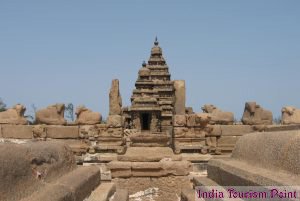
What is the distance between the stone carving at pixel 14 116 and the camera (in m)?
13.9

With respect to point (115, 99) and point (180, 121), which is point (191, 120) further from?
point (115, 99)

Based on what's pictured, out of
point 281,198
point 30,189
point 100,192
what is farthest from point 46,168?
point 281,198

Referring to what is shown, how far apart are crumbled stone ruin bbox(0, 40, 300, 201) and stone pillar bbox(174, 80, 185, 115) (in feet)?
0.12

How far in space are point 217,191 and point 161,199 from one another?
4666mm

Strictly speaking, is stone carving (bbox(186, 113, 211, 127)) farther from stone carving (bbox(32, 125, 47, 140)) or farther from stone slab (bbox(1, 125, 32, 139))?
stone slab (bbox(1, 125, 32, 139))

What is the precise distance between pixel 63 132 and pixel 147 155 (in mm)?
5478

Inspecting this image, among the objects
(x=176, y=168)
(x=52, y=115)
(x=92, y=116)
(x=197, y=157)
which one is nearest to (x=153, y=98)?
(x=92, y=116)

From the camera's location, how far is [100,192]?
4441 millimetres

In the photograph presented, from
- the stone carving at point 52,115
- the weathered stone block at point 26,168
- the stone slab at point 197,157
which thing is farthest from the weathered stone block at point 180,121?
the weathered stone block at point 26,168

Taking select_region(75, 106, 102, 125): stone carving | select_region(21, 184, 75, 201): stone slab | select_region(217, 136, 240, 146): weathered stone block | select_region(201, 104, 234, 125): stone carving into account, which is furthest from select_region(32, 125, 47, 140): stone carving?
select_region(21, 184, 75, 201): stone slab

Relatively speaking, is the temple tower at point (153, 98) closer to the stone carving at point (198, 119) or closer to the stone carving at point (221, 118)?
the stone carving at point (221, 118)

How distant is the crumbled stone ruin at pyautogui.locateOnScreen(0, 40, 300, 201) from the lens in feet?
9.32

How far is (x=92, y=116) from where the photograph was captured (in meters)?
15.4

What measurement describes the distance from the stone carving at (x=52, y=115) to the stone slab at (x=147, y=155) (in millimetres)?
5098
